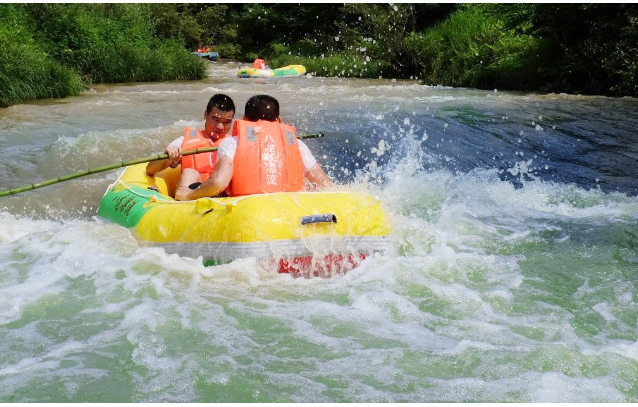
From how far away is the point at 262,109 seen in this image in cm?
495

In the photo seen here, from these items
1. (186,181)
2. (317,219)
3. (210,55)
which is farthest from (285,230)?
(210,55)

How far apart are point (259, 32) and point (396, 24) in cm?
1913

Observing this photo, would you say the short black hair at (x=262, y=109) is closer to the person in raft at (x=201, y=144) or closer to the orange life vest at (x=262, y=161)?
the orange life vest at (x=262, y=161)

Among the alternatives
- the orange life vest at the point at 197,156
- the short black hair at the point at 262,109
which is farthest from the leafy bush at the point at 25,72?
the short black hair at the point at 262,109

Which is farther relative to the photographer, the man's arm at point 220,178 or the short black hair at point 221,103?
the short black hair at point 221,103

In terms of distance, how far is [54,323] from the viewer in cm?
366

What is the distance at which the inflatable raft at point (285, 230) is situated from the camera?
4.30 m

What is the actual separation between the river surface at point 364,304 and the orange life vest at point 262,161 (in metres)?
0.66

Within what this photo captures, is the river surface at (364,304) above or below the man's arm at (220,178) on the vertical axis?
below

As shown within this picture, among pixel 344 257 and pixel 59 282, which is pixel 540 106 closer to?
pixel 344 257

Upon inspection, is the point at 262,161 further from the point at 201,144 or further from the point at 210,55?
the point at 210,55

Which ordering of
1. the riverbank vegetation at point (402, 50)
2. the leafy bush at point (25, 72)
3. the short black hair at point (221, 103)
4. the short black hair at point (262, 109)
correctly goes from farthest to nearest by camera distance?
1. the riverbank vegetation at point (402, 50)
2. the leafy bush at point (25, 72)
3. the short black hair at point (221, 103)
4. the short black hair at point (262, 109)

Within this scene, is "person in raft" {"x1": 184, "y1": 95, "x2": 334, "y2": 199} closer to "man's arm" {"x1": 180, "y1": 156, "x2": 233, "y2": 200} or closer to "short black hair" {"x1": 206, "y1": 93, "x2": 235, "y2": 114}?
"man's arm" {"x1": 180, "y1": 156, "x2": 233, "y2": 200}

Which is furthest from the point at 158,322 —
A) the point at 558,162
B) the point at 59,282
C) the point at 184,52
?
the point at 184,52
